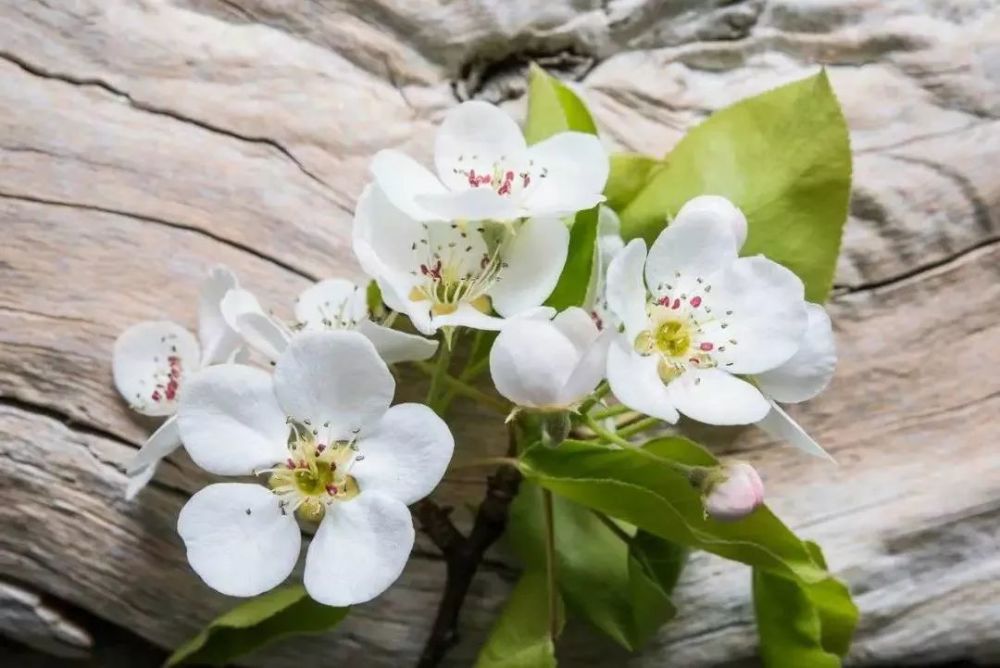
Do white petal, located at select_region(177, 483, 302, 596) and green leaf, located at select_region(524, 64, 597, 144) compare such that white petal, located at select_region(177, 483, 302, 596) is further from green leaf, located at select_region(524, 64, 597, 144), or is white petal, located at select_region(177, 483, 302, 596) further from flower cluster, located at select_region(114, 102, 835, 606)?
green leaf, located at select_region(524, 64, 597, 144)

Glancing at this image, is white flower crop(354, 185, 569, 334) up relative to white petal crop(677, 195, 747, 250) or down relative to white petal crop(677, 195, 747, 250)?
down

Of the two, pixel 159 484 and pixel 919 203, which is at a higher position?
pixel 919 203

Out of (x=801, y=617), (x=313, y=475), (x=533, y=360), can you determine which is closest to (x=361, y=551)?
(x=313, y=475)

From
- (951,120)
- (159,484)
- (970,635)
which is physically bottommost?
(970,635)

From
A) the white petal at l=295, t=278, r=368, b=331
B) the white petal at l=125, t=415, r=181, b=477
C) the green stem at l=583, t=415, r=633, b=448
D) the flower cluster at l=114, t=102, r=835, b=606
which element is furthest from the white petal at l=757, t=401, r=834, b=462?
the white petal at l=125, t=415, r=181, b=477

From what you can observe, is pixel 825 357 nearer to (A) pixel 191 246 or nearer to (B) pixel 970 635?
(B) pixel 970 635

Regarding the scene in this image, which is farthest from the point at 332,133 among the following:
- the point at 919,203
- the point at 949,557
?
the point at 949,557
